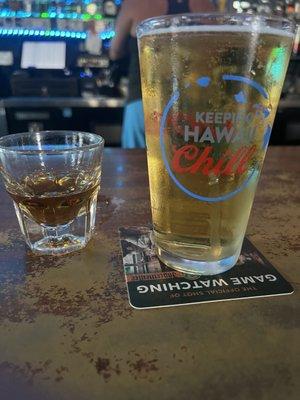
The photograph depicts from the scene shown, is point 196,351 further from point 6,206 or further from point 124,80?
point 124,80

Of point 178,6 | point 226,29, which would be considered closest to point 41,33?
point 178,6

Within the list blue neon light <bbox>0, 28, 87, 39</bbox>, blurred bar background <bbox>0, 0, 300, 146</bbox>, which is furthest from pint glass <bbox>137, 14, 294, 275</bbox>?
blue neon light <bbox>0, 28, 87, 39</bbox>

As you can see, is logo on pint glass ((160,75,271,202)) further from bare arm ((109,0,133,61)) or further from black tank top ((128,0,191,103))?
bare arm ((109,0,133,61))

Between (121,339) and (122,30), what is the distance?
2032mm

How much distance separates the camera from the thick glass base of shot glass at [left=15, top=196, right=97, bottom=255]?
1.70 feet

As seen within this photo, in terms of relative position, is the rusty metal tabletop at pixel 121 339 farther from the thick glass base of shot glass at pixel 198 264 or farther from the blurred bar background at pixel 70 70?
the blurred bar background at pixel 70 70

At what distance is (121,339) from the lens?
1.13ft

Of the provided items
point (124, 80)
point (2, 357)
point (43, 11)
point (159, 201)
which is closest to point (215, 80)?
point (159, 201)

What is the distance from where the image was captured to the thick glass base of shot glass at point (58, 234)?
518 millimetres

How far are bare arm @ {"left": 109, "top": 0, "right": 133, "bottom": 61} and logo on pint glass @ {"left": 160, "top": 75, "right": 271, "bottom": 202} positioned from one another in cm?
183

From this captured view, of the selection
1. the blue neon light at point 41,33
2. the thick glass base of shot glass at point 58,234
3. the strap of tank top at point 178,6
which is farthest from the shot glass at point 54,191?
the blue neon light at point 41,33

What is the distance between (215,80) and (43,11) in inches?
144

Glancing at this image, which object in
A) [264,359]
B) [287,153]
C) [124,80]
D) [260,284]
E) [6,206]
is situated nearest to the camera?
[264,359]

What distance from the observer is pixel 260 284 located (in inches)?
17.1
